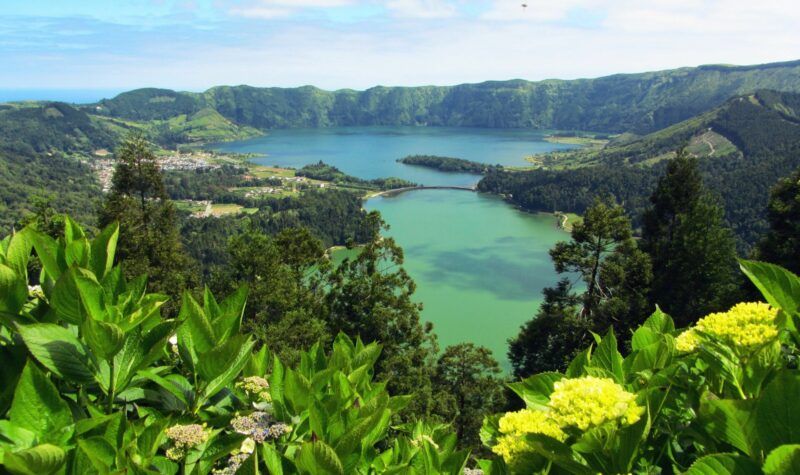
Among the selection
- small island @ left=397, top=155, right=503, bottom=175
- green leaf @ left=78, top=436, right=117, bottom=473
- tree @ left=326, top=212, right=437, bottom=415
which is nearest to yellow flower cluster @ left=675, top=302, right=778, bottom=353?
green leaf @ left=78, top=436, right=117, bottom=473

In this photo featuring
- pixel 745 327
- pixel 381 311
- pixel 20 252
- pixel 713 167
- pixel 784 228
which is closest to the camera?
pixel 745 327

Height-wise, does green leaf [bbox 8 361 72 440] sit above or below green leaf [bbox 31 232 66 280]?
below

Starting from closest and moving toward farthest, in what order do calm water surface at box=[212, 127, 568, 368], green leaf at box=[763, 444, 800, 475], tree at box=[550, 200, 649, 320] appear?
green leaf at box=[763, 444, 800, 475] < tree at box=[550, 200, 649, 320] < calm water surface at box=[212, 127, 568, 368]

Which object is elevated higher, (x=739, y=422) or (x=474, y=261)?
(x=739, y=422)

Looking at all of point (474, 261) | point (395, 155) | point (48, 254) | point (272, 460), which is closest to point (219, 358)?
point (272, 460)

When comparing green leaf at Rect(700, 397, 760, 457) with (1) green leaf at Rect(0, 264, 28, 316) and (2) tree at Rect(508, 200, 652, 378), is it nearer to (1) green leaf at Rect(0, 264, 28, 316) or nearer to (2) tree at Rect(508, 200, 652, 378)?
(1) green leaf at Rect(0, 264, 28, 316)

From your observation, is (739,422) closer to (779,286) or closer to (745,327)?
(745,327)
